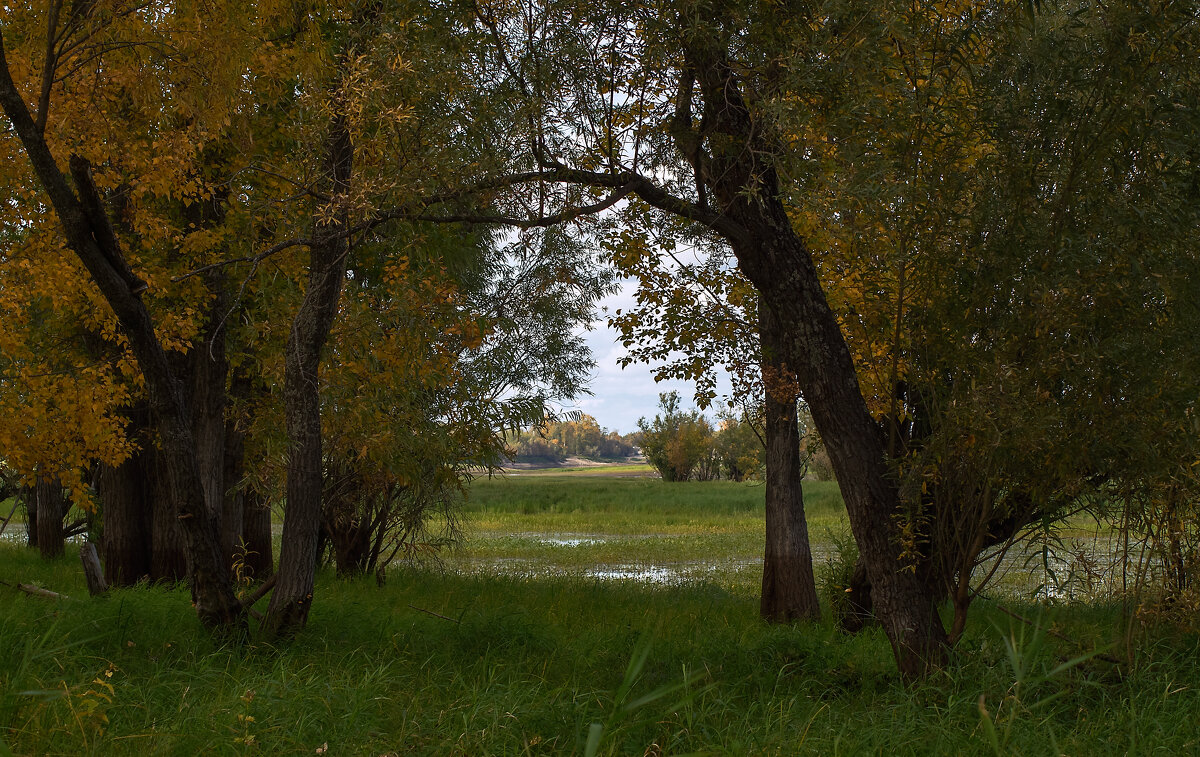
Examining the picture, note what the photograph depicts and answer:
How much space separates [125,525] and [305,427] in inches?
236

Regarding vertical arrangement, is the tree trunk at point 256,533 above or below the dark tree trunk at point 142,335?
A: below

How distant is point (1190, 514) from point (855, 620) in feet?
15.4

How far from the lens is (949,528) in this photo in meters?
7.09

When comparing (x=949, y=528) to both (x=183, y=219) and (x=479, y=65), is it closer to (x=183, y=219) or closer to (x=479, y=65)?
(x=479, y=65)

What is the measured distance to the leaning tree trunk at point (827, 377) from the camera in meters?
6.91

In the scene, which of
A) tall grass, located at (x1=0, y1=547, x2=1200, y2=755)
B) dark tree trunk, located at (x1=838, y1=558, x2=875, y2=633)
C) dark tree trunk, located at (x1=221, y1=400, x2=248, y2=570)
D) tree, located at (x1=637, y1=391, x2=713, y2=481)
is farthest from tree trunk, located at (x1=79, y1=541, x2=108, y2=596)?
tree, located at (x1=637, y1=391, x2=713, y2=481)

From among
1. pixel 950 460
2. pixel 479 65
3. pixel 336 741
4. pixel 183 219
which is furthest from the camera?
pixel 183 219

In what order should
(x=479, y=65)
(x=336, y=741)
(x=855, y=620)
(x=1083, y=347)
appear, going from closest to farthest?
(x=336, y=741), (x=1083, y=347), (x=479, y=65), (x=855, y=620)

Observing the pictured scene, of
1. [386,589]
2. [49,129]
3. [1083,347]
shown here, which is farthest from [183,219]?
[1083,347]

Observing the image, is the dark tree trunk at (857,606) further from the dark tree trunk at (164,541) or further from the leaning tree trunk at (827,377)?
the dark tree trunk at (164,541)

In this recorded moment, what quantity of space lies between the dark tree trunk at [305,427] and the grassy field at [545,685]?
0.56 meters

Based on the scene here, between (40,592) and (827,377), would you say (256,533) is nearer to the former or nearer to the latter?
(40,592)

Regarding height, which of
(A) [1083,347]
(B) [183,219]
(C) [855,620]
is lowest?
(C) [855,620]

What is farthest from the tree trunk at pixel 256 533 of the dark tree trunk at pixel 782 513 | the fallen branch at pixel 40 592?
the dark tree trunk at pixel 782 513
